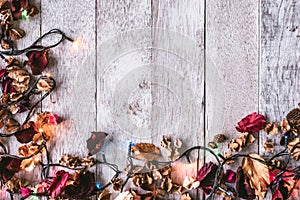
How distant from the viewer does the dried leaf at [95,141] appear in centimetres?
128

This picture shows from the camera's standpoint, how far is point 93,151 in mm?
1299

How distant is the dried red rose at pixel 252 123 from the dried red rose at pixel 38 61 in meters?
0.52

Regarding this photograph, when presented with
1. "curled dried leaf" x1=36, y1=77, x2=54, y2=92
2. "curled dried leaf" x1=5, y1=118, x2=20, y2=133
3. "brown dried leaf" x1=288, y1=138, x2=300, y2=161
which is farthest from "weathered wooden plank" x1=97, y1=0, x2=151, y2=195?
"brown dried leaf" x1=288, y1=138, x2=300, y2=161

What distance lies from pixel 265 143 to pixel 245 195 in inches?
5.2

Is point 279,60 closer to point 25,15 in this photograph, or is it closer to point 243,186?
point 243,186

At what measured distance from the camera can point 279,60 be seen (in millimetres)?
1210

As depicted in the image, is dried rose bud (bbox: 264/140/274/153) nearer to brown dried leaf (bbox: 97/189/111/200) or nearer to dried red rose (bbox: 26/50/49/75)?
brown dried leaf (bbox: 97/189/111/200)

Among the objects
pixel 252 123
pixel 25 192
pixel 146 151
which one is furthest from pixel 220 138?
pixel 25 192

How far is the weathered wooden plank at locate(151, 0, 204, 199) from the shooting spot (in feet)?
4.11

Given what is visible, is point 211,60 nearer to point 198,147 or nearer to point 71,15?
point 198,147

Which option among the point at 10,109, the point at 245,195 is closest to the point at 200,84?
the point at 245,195

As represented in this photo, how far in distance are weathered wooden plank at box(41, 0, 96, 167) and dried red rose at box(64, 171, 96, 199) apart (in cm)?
6

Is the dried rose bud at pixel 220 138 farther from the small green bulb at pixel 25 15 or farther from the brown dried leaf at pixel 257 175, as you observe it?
the small green bulb at pixel 25 15

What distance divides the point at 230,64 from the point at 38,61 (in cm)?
49
